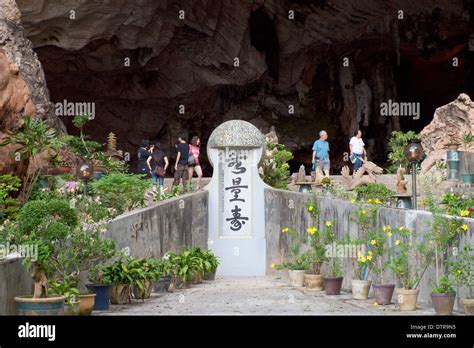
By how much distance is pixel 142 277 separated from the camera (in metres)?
12.5

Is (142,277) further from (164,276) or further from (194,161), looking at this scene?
(194,161)

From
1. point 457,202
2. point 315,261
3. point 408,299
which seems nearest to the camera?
point 408,299

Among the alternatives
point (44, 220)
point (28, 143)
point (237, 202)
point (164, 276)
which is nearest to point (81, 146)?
point (237, 202)

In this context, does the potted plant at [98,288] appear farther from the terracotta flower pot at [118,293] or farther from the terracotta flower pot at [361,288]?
the terracotta flower pot at [361,288]

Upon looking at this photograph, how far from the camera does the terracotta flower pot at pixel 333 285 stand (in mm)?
13117

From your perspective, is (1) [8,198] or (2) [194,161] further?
(2) [194,161]

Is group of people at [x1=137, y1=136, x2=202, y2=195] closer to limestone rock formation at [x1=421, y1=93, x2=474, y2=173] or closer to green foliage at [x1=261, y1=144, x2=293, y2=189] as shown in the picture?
green foliage at [x1=261, y1=144, x2=293, y2=189]

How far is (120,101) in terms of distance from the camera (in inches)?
1459

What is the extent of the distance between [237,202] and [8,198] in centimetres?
548

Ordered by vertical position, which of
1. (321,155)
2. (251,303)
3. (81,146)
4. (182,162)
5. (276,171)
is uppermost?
(81,146)

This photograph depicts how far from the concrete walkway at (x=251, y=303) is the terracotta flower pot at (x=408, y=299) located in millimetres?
117

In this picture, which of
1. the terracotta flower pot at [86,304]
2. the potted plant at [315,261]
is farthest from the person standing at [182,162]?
the terracotta flower pot at [86,304]

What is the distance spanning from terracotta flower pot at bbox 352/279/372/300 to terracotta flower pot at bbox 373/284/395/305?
2.70 ft
